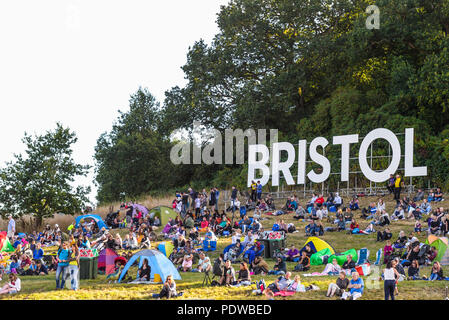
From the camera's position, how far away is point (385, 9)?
3928 cm

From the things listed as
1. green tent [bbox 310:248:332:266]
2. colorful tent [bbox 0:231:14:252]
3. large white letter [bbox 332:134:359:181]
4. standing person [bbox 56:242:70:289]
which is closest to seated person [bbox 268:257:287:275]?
green tent [bbox 310:248:332:266]

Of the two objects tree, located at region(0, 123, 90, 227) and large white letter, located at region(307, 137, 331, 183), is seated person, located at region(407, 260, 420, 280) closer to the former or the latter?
large white letter, located at region(307, 137, 331, 183)

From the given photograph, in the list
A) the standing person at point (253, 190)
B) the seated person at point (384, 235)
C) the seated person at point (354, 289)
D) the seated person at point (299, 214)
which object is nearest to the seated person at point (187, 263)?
the seated person at point (354, 289)

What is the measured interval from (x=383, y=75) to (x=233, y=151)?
43.1ft

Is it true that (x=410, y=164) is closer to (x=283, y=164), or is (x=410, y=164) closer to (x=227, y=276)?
(x=283, y=164)

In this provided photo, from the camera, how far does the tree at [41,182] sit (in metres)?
43.1

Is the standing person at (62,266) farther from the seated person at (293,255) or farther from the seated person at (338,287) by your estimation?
the seated person at (293,255)

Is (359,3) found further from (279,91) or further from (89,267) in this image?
(89,267)

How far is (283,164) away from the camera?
37625mm

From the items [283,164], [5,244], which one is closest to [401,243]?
[283,164]

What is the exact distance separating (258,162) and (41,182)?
52.3 ft

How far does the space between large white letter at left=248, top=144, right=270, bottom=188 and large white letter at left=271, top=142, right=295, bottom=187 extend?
60cm

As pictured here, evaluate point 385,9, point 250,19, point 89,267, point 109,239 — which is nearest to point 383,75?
point 385,9

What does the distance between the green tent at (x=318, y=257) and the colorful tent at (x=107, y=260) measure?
686 centimetres
